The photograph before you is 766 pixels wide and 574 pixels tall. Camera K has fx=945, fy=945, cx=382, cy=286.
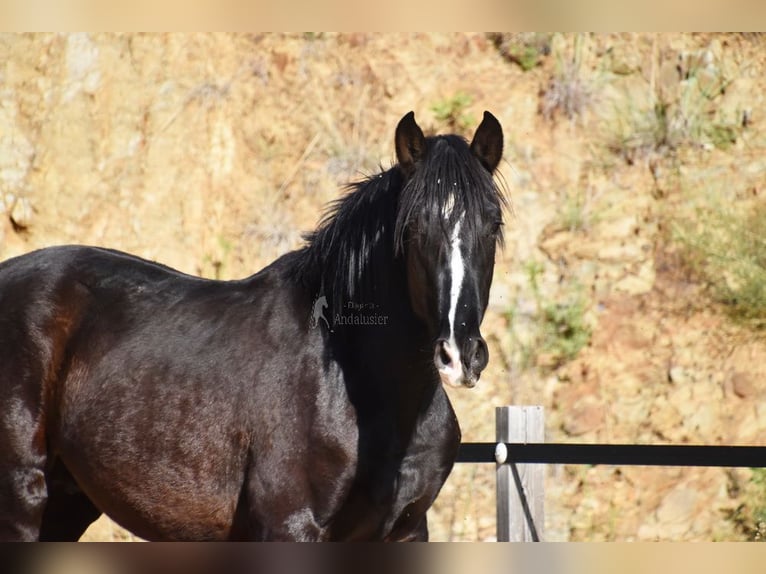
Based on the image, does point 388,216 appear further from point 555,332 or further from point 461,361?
point 555,332

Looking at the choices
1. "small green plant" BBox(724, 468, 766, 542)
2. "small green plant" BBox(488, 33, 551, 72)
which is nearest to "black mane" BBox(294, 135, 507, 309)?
"small green plant" BBox(724, 468, 766, 542)

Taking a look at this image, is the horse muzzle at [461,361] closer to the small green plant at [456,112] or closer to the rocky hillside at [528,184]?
the rocky hillside at [528,184]

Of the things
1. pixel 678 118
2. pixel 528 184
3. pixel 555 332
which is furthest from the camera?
pixel 678 118

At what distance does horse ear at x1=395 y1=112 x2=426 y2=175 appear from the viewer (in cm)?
387

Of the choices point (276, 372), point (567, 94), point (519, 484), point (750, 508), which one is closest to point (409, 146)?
point (276, 372)

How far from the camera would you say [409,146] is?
12.8ft

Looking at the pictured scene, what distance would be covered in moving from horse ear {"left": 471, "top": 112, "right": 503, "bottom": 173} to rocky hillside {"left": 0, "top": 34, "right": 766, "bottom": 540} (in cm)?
514

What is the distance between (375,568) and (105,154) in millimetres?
7393

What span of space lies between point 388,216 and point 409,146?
0.31m

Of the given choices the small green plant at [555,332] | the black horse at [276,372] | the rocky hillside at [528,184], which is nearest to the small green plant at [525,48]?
the rocky hillside at [528,184]

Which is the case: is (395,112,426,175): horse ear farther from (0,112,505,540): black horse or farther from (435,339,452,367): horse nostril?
(435,339,452,367): horse nostril

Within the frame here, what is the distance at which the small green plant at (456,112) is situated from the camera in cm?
1002

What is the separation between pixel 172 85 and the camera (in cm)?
1020

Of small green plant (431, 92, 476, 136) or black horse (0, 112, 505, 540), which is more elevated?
small green plant (431, 92, 476, 136)
